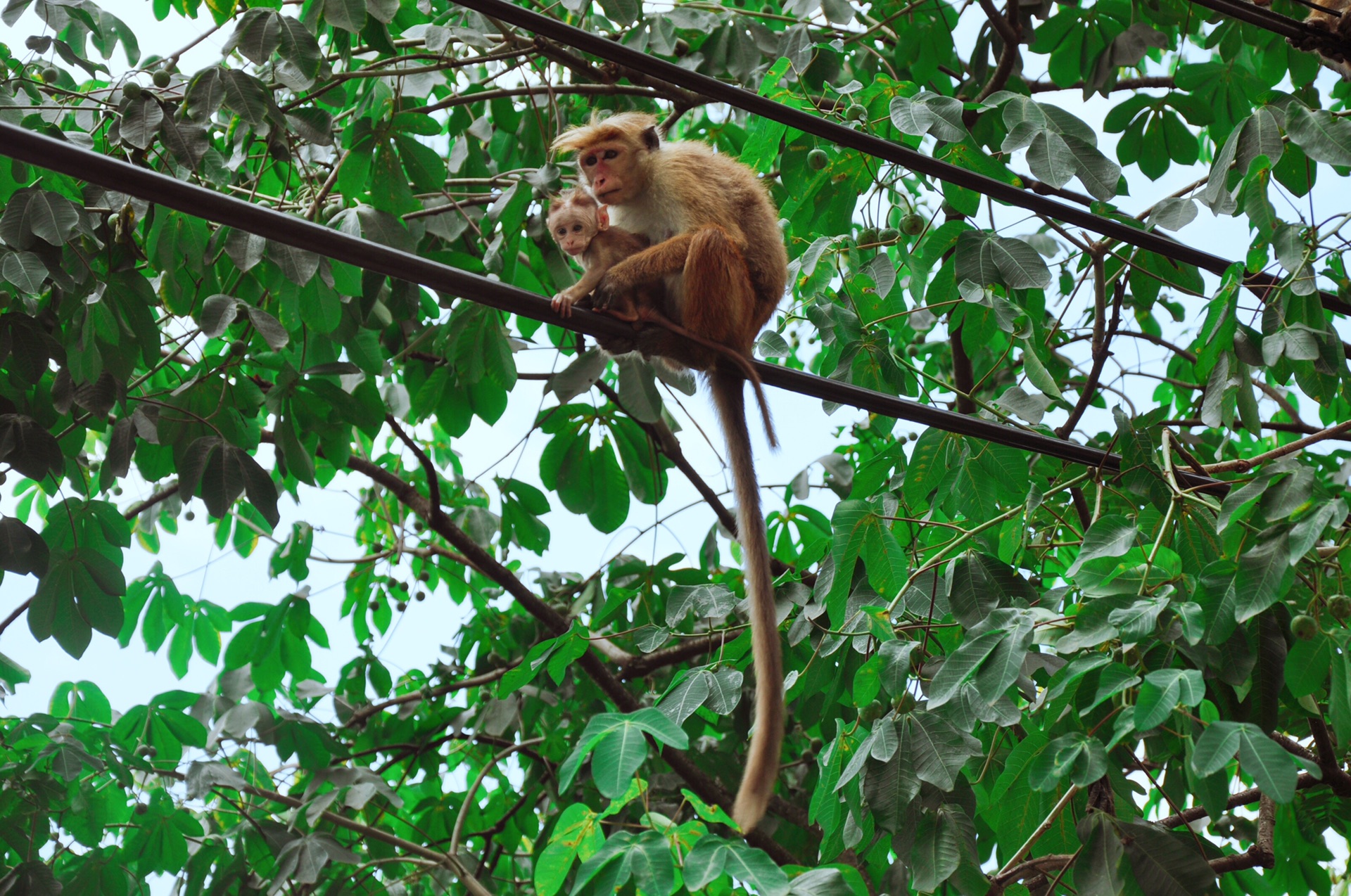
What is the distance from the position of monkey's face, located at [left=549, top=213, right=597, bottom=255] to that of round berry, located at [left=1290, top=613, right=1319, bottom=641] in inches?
98.6

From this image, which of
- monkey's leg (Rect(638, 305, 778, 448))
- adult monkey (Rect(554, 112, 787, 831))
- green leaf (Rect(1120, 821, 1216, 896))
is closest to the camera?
green leaf (Rect(1120, 821, 1216, 896))

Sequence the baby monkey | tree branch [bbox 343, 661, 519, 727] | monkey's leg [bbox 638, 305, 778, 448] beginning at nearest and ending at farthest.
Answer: monkey's leg [bbox 638, 305, 778, 448], the baby monkey, tree branch [bbox 343, 661, 519, 727]

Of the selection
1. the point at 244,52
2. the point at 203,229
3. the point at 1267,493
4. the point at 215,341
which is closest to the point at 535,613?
the point at 215,341

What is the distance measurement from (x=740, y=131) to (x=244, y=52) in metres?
2.86

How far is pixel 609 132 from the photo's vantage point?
3912 mm

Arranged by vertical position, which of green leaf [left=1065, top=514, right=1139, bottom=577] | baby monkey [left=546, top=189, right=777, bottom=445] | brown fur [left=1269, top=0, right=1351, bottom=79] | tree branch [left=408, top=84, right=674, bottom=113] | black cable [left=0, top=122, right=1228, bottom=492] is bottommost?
green leaf [left=1065, top=514, right=1139, bottom=577]

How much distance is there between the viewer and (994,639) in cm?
248

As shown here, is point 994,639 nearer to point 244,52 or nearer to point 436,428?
point 244,52

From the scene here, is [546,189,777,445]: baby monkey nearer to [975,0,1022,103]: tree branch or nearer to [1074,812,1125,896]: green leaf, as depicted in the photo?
[975,0,1022,103]: tree branch

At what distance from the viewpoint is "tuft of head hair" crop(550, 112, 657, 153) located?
3.92 meters

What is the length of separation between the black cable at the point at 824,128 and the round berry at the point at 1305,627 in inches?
47.1

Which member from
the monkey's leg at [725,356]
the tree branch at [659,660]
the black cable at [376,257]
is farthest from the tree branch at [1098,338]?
the tree branch at [659,660]

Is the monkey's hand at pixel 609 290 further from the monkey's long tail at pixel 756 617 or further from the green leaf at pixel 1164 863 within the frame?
the green leaf at pixel 1164 863

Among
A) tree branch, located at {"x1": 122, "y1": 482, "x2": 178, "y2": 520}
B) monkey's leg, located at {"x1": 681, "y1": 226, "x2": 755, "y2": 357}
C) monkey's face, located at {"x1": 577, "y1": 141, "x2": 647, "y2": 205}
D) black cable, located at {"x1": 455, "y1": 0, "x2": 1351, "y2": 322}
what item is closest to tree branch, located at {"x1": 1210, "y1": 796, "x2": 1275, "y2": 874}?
black cable, located at {"x1": 455, "y1": 0, "x2": 1351, "y2": 322}
